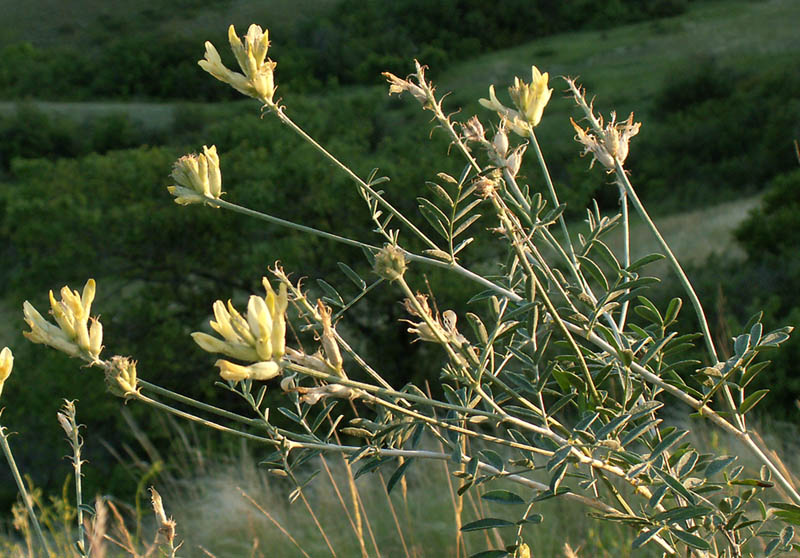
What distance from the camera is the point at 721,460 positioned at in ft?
3.44

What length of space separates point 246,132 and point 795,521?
8050mm

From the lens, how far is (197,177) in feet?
3.34

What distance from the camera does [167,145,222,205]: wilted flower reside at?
3.33 feet

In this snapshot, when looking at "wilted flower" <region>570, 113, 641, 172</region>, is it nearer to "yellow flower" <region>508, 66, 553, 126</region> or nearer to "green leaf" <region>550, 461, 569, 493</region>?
"yellow flower" <region>508, 66, 553, 126</region>

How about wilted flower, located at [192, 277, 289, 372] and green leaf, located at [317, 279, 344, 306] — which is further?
green leaf, located at [317, 279, 344, 306]

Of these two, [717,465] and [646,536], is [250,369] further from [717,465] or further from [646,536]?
[717,465]

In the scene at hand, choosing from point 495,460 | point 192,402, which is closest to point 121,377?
point 192,402

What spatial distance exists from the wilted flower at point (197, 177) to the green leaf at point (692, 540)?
2.19 feet

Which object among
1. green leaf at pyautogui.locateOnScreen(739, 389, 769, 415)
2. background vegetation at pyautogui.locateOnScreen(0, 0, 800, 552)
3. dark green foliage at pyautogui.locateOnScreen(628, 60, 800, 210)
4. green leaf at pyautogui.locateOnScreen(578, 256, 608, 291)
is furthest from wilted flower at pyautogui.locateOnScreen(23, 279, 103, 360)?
dark green foliage at pyautogui.locateOnScreen(628, 60, 800, 210)

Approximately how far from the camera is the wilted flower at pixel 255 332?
692 millimetres

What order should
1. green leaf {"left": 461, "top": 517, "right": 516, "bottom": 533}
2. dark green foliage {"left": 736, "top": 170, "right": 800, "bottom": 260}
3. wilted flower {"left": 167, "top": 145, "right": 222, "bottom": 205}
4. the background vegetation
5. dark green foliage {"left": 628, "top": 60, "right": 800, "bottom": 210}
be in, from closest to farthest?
green leaf {"left": 461, "top": 517, "right": 516, "bottom": 533} < wilted flower {"left": 167, "top": 145, "right": 222, "bottom": 205} < dark green foliage {"left": 736, "top": 170, "right": 800, "bottom": 260} < the background vegetation < dark green foliage {"left": 628, "top": 60, "right": 800, "bottom": 210}

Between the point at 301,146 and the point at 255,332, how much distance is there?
686 centimetres

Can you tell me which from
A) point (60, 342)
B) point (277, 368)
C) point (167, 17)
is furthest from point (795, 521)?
point (167, 17)

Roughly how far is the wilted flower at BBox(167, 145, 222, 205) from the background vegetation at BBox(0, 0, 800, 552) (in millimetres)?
2335
